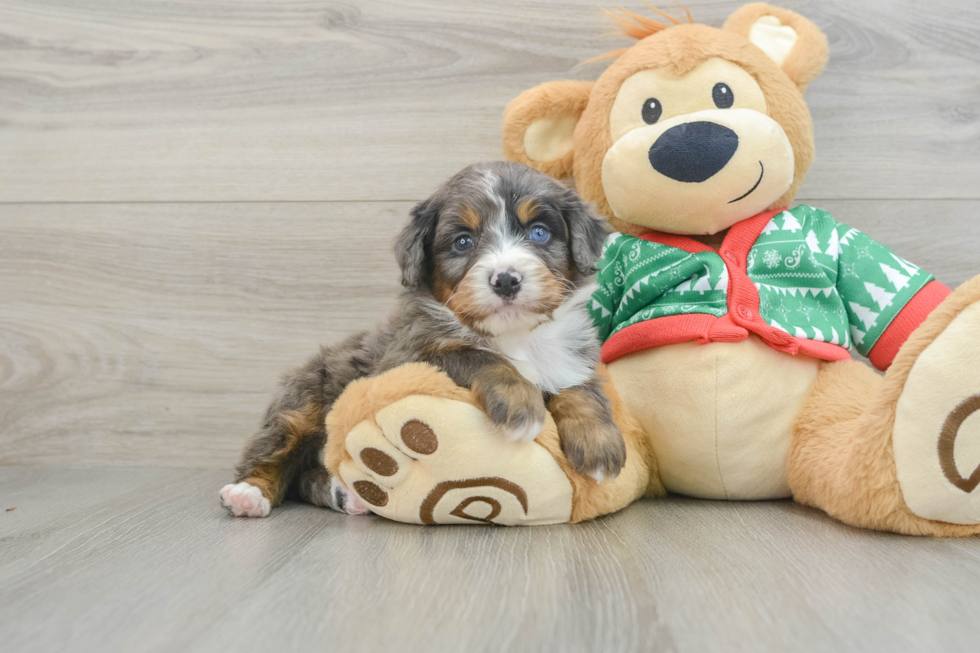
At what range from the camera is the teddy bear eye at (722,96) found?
1.79 m

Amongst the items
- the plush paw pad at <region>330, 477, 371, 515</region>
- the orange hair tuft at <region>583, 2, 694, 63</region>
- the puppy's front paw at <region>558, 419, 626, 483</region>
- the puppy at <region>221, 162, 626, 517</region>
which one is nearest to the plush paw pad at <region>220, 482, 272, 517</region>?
the puppy at <region>221, 162, 626, 517</region>

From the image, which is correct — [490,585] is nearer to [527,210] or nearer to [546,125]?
[527,210]

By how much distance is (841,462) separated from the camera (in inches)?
60.6

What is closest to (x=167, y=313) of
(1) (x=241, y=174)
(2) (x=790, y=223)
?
(1) (x=241, y=174)

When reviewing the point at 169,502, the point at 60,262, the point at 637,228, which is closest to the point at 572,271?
the point at 637,228

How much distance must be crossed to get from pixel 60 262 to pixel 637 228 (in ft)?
6.62

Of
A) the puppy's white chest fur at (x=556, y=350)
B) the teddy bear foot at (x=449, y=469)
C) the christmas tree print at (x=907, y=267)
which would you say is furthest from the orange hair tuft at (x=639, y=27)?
the teddy bear foot at (x=449, y=469)

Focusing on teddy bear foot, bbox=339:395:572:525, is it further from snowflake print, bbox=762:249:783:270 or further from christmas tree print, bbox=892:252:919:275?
christmas tree print, bbox=892:252:919:275

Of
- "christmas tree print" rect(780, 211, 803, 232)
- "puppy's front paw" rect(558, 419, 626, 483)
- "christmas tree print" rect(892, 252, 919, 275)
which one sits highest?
"christmas tree print" rect(780, 211, 803, 232)

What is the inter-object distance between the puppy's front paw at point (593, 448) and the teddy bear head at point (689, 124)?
0.62m

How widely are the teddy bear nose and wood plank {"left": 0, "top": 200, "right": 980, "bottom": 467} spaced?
39.2 inches

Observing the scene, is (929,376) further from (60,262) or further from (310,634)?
(60,262)

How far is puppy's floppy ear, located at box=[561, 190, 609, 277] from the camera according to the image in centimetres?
174

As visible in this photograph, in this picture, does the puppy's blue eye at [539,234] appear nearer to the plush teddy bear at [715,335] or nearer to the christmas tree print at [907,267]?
the plush teddy bear at [715,335]
